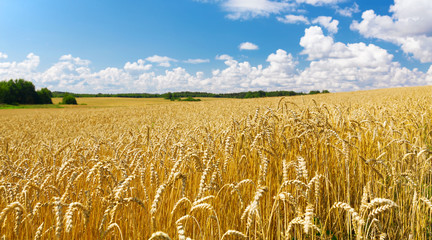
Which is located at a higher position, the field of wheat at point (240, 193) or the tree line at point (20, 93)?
the tree line at point (20, 93)

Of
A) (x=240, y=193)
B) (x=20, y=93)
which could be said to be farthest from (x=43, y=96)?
(x=240, y=193)

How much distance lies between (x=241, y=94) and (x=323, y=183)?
3559 inches

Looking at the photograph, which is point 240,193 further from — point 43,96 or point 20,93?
point 43,96

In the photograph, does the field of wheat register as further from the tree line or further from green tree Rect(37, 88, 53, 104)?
green tree Rect(37, 88, 53, 104)

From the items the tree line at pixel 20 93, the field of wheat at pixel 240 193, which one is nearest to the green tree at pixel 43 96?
the tree line at pixel 20 93

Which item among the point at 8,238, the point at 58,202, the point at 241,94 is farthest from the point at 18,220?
the point at 241,94

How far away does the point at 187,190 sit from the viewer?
2.87 metres

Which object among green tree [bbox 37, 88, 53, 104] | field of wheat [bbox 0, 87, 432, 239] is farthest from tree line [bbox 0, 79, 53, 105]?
field of wheat [bbox 0, 87, 432, 239]

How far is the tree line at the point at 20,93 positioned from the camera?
224 ft

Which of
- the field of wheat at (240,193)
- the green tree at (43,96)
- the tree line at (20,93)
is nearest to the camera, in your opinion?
the field of wheat at (240,193)

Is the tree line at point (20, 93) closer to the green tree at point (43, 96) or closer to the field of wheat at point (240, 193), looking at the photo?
the green tree at point (43, 96)

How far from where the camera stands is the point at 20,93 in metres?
71.9

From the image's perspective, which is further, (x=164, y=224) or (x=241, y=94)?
(x=241, y=94)

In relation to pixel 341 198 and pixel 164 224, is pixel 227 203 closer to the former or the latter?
pixel 164 224
